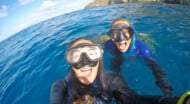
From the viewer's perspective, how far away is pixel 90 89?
11.7ft

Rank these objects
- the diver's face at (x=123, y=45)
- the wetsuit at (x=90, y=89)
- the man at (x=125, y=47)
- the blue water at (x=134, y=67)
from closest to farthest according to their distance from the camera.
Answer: the wetsuit at (x=90, y=89)
the man at (x=125, y=47)
the diver's face at (x=123, y=45)
the blue water at (x=134, y=67)

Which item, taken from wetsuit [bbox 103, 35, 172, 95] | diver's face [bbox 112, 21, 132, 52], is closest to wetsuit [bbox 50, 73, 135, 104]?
wetsuit [bbox 103, 35, 172, 95]

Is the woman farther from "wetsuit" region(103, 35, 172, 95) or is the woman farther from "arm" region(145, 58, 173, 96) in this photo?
"wetsuit" region(103, 35, 172, 95)

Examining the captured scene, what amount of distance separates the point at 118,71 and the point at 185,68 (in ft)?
6.07

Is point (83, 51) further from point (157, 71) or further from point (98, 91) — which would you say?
point (157, 71)

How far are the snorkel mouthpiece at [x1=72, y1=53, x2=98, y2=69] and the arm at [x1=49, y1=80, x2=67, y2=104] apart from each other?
0.49 metres

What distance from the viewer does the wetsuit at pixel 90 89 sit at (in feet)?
11.2

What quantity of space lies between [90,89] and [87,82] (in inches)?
7.1

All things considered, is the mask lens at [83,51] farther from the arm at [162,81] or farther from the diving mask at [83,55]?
the arm at [162,81]

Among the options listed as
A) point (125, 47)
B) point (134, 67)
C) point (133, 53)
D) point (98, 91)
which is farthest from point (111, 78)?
point (134, 67)

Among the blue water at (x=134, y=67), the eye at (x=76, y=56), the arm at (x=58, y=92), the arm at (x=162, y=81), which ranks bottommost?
the blue water at (x=134, y=67)

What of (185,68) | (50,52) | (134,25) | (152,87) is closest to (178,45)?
(185,68)

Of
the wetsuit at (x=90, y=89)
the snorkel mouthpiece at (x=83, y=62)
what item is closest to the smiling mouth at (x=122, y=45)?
the wetsuit at (x=90, y=89)

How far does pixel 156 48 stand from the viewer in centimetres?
722
